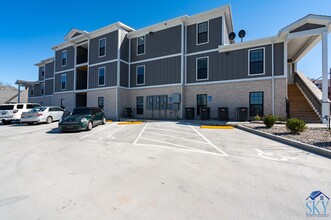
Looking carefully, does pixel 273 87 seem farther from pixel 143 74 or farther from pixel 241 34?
pixel 143 74

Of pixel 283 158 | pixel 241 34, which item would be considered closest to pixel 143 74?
pixel 241 34

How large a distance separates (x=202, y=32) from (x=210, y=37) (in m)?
1.08

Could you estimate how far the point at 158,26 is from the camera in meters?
17.3

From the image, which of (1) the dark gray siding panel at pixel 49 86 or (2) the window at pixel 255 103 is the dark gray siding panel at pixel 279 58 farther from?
(1) the dark gray siding panel at pixel 49 86

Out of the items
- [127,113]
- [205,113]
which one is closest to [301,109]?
[205,113]

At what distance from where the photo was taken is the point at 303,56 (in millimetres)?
16281

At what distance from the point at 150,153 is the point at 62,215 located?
3.14 metres

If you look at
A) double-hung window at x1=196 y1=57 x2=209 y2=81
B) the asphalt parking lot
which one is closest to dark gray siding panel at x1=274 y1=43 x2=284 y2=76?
Result: double-hung window at x1=196 y1=57 x2=209 y2=81

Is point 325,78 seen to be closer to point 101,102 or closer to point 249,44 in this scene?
point 249,44

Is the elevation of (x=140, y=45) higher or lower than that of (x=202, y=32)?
lower

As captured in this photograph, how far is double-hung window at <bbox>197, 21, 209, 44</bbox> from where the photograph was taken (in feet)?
51.6

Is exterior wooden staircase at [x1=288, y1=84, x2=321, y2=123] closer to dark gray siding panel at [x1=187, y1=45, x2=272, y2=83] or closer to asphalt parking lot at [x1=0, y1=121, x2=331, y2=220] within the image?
dark gray siding panel at [x1=187, y1=45, x2=272, y2=83]

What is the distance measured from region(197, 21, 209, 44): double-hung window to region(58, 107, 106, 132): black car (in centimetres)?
1175

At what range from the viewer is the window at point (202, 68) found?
15.5 meters
